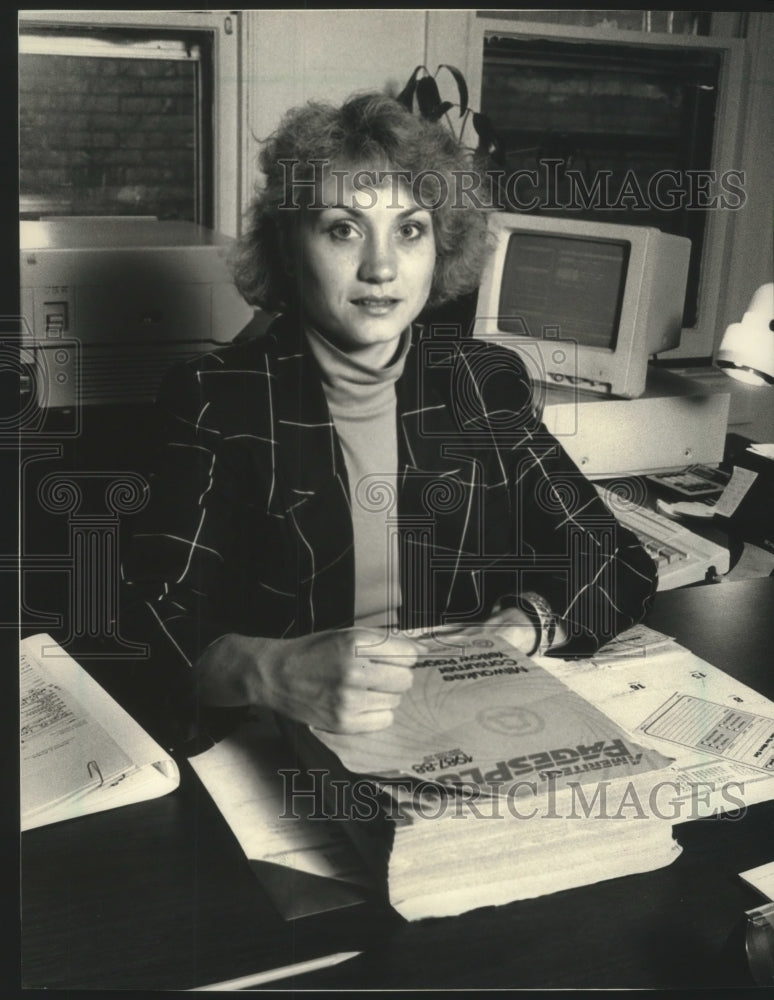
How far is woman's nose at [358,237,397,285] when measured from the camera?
110cm

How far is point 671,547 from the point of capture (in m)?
1.34

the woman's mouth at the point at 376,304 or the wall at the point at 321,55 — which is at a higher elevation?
the wall at the point at 321,55

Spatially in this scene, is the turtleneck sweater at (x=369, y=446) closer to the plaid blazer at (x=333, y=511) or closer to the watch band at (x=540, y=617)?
the plaid blazer at (x=333, y=511)

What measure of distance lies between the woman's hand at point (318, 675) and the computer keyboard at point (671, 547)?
1.28ft

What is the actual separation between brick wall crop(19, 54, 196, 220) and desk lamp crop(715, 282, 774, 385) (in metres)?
0.68

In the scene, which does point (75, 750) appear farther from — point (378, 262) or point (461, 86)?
point (461, 86)

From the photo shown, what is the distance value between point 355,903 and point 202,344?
2.06 ft

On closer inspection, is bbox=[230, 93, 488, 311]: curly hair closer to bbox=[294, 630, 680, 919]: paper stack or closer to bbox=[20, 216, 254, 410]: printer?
bbox=[20, 216, 254, 410]: printer

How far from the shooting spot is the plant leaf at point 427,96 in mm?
1120

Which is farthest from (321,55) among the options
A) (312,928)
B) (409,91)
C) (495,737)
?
(312,928)

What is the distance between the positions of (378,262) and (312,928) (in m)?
0.65

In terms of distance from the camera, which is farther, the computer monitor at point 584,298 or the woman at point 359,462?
the computer monitor at point 584,298

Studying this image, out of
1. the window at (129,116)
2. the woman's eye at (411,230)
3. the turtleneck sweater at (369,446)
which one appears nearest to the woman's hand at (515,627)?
the turtleneck sweater at (369,446)

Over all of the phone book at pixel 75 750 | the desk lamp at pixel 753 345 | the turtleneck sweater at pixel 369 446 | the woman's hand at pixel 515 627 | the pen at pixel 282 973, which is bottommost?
the pen at pixel 282 973
